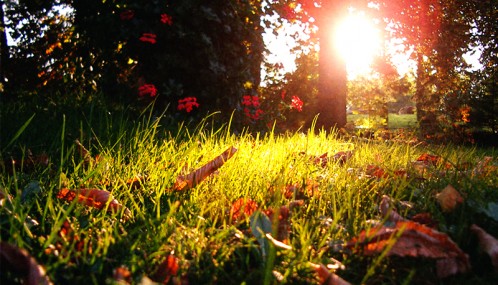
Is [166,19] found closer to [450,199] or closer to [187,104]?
[187,104]

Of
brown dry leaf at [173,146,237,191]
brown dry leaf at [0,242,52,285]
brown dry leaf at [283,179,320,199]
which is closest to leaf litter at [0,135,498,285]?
brown dry leaf at [0,242,52,285]

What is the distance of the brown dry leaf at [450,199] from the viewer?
1.59 m

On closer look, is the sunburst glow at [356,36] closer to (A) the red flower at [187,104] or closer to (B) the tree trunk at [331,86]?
(B) the tree trunk at [331,86]

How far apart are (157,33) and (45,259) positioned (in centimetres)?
420

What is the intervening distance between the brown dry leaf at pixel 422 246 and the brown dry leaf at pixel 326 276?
159 mm

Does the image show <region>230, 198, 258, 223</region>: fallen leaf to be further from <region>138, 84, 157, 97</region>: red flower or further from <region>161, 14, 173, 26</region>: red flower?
<region>161, 14, 173, 26</region>: red flower

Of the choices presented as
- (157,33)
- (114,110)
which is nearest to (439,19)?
(157,33)

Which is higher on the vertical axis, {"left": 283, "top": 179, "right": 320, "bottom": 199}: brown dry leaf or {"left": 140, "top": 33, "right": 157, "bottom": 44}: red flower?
{"left": 140, "top": 33, "right": 157, "bottom": 44}: red flower

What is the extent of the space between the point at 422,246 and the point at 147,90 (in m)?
3.98

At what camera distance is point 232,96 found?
5.11 m

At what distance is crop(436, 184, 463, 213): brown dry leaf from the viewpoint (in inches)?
62.6

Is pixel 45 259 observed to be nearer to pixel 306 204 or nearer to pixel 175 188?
pixel 175 188

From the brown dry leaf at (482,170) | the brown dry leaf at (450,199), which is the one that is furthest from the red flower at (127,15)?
the brown dry leaf at (450,199)

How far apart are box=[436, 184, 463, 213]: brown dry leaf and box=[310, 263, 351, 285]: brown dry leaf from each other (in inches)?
29.8
